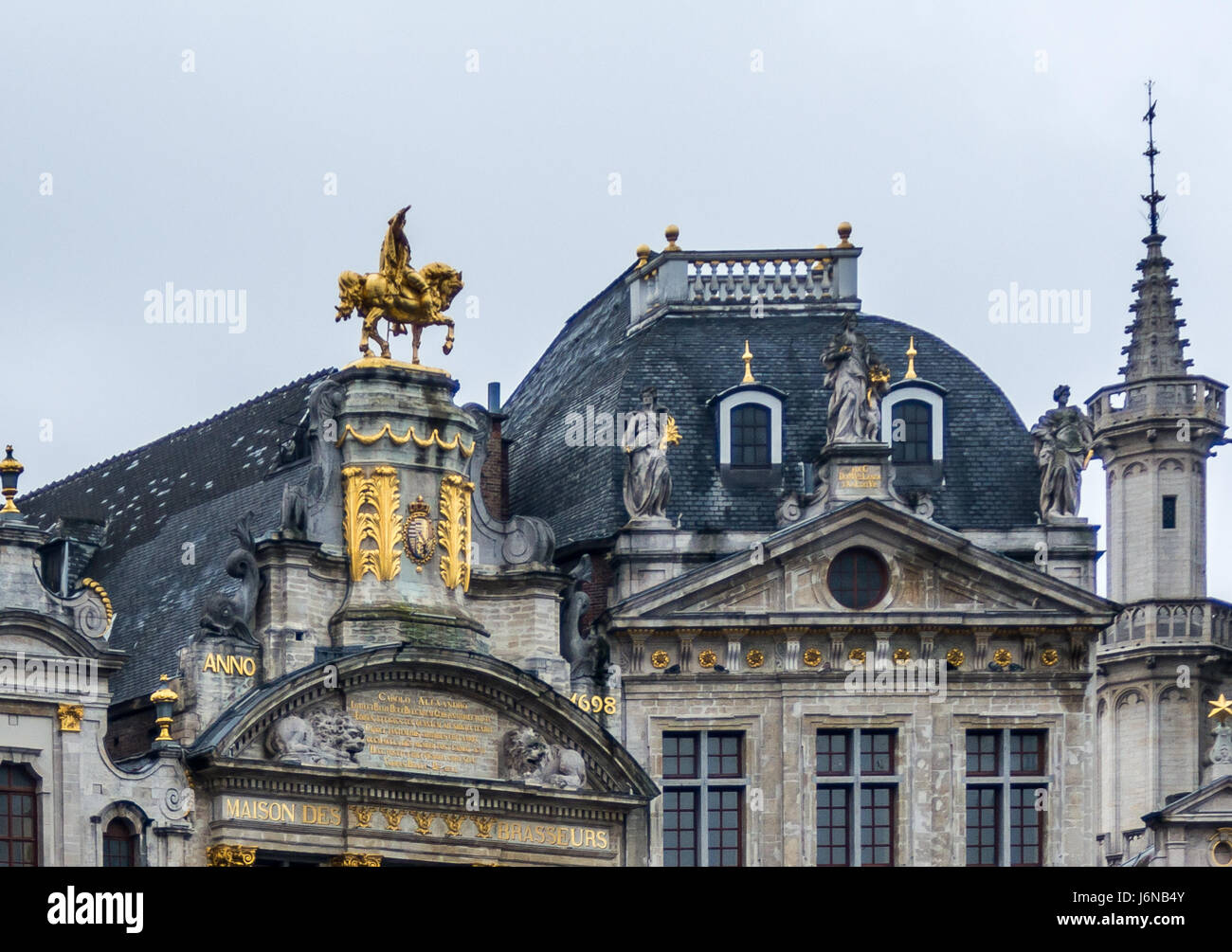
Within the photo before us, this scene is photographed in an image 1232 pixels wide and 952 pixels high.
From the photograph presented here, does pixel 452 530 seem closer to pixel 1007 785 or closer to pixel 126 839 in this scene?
pixel 126 839

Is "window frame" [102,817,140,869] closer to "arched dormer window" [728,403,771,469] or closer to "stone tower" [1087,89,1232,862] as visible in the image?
"arched dormer window" [728,403,771,469]

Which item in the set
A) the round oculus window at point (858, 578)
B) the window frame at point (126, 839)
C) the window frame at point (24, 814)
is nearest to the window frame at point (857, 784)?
the round oculus window at point (858, 578)

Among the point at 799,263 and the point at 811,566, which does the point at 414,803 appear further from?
the point at 799,263

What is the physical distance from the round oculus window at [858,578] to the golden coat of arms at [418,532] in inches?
339

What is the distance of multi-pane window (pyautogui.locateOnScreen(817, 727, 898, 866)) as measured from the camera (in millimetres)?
84938

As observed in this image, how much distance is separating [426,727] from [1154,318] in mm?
28005

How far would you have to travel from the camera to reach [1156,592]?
328ft

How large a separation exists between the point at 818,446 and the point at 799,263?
5.06 metres

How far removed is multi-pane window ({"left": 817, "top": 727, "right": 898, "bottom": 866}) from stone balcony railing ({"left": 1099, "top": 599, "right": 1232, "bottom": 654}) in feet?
50.6

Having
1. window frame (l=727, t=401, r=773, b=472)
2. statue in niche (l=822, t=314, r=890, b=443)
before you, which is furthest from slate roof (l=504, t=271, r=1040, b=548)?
statue in niche (l=822, t=314, r=890, b=443)

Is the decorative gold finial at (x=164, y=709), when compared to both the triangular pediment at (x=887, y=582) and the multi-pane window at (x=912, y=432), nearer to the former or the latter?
the triangular pediment at (x=887, y=582)
